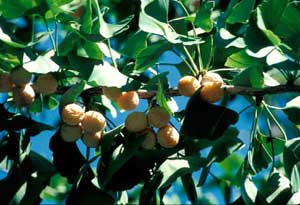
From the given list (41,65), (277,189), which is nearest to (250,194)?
(277,189)

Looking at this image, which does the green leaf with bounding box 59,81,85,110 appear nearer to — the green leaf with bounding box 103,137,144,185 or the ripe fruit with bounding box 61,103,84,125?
the ripe fruit with bounding box 61,103,84,125

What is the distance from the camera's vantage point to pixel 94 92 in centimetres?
180

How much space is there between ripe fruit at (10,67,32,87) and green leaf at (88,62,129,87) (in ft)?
0.47

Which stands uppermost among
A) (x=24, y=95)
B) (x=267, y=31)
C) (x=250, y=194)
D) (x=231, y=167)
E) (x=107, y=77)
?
(x=267, y=31)

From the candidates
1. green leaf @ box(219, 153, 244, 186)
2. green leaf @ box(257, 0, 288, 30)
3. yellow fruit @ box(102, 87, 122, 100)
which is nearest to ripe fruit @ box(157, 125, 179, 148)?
yellow fruit @ box(102, 87, 122, 100)

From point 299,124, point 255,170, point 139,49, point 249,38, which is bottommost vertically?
point 255,170

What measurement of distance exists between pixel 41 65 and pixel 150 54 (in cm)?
21

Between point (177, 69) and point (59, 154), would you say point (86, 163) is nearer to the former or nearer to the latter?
point (59, 154)

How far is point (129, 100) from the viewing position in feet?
5.67

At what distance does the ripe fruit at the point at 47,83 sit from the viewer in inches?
68.1

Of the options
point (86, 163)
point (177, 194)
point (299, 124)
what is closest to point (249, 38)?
point (299, 124)

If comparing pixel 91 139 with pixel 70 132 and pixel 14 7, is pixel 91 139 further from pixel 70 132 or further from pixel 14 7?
pixel 14 7

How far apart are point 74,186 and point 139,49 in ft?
1.09

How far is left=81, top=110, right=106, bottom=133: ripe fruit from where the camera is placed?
5.64 feet
